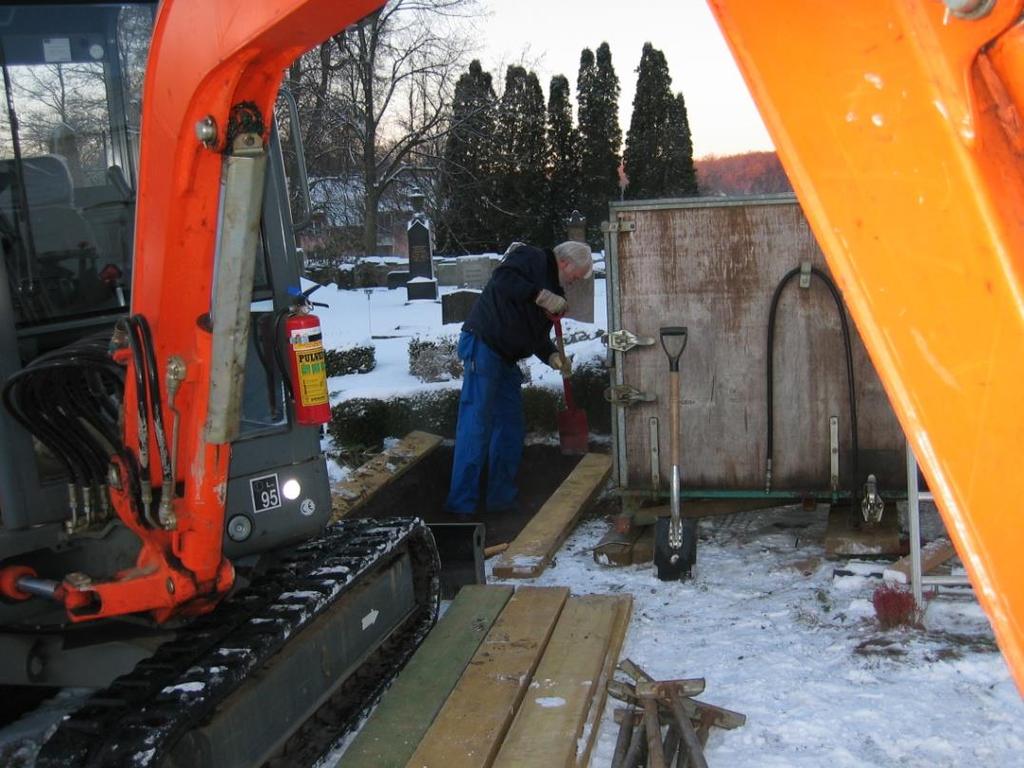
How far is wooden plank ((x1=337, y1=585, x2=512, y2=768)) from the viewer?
12.3 ft

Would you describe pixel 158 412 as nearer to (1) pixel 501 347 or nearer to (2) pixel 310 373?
(2) pixel 310 373

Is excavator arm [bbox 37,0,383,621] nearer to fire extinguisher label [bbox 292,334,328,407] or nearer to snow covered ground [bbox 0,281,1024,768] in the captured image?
fire extinguisher label [bbox 292,334,328,407]

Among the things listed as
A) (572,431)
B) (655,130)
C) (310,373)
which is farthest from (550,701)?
(655,130)

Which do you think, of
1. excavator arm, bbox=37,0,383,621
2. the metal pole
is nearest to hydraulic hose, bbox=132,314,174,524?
excavator arm, bbox=37,0,383,621

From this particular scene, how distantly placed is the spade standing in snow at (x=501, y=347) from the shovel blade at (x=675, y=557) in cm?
187

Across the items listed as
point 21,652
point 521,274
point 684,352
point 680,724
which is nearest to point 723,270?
point 684,352

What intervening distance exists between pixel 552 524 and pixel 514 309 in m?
1.57

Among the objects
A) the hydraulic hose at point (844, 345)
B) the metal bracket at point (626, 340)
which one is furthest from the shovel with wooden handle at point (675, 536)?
the hydraulic hose at point (844, 345)

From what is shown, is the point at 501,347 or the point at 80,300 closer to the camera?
the point at 80,300

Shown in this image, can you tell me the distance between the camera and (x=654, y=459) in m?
6.27

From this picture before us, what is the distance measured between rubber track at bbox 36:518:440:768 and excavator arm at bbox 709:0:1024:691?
2.44 m

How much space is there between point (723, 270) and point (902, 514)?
1.79 metres

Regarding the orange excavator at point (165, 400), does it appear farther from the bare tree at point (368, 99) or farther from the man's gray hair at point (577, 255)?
the bare tree at point (368, 99)

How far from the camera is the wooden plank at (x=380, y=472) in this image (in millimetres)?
6766
